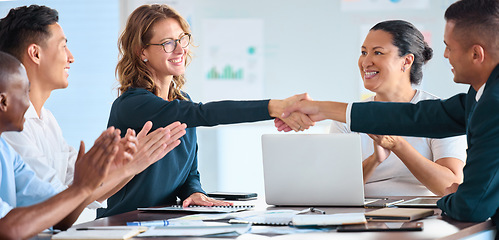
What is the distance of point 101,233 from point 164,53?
1.15 m

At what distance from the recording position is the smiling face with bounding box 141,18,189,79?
8.80 ft

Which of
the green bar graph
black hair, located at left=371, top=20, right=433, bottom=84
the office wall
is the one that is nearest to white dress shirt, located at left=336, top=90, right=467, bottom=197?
black hair, located at left=371, top=20, right=433, bottom=84

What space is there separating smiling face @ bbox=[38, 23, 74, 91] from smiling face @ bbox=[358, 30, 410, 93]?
1.37 metres

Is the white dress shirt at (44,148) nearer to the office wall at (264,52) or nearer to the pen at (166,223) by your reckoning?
the pen at (166,223)

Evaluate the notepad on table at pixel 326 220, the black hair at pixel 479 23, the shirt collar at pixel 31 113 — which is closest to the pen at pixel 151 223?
the notepad on table at pixel 326 220

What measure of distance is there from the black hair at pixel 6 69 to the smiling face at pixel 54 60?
0.92 metres

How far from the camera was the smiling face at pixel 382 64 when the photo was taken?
2.94 metres

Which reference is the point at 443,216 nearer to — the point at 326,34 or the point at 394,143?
the point at 394,143

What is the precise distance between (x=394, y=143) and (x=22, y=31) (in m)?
1.58

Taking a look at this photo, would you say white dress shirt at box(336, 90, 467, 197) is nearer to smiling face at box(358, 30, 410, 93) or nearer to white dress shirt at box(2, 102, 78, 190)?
smiling face at box(358, 30, 410, 93)

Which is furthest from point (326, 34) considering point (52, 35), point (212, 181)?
point (52, 35)

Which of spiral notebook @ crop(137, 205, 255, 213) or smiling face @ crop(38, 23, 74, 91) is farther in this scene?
smiling face @ crop(38, 23, 74, 91)

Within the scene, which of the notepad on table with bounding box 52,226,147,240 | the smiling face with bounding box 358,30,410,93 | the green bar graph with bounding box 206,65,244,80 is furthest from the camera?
the green bar graph with bounding box 206,65,244,80

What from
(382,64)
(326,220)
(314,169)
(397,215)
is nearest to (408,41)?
(382,64)
